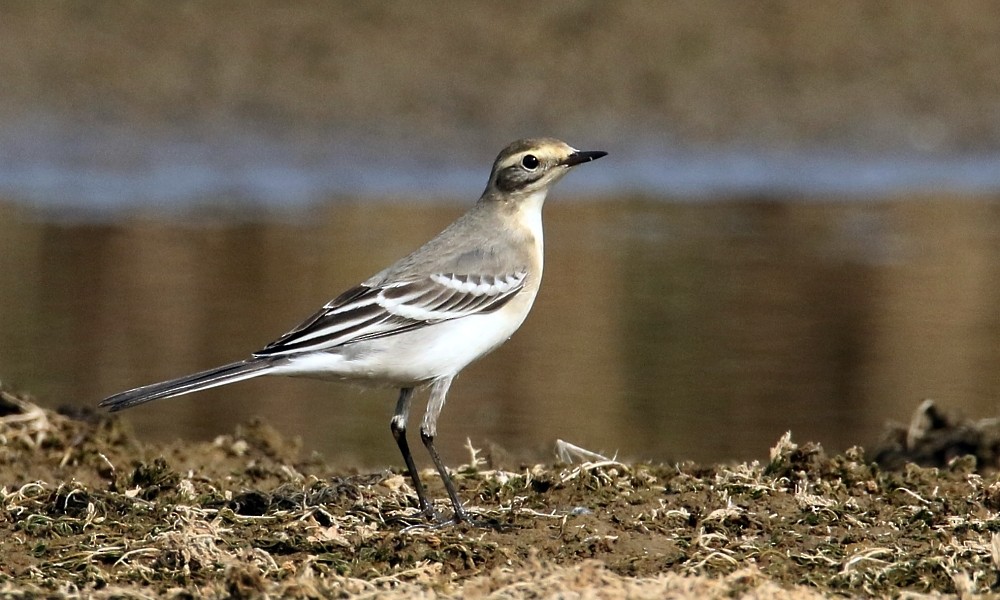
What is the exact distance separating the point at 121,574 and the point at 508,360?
6800 millimetres

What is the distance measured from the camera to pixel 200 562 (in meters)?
6.44

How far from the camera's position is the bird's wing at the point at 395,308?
7.45 m

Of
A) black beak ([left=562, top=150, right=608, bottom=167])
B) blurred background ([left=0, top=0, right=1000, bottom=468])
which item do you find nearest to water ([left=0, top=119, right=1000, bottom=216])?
blurred background ([left=0, top=0, right=1000, bottom=468])

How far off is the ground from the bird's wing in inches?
25.3

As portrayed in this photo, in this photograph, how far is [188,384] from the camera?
708 cm

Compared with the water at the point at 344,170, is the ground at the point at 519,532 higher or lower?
lower

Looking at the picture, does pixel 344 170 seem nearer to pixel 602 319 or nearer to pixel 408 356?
pixel 602 319

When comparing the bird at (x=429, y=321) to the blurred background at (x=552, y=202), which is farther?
the blurred background at (x=552, y=202)

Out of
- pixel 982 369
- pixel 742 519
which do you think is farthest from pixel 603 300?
pixel 742 519

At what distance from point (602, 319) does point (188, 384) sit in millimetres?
7209

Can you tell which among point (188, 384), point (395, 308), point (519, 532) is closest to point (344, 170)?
point (395, 308)

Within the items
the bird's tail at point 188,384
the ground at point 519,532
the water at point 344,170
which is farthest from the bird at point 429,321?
the water at point 344,170

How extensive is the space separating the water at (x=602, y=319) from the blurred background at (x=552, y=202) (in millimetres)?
44

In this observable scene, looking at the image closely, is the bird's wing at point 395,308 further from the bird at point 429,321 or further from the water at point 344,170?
the water at point 344,170
